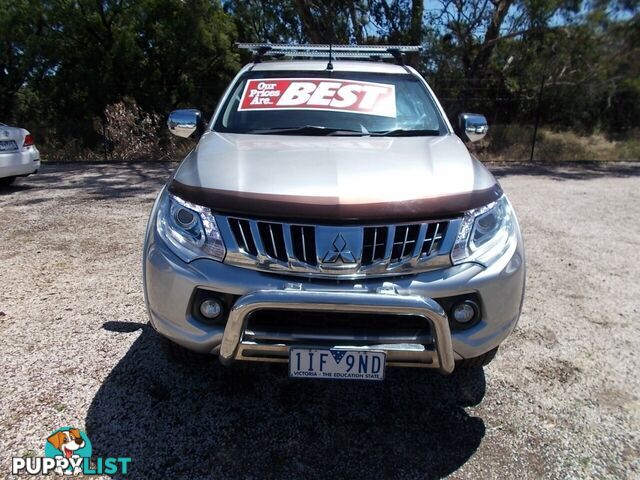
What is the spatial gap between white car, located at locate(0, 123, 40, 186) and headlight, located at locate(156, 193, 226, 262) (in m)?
6.59

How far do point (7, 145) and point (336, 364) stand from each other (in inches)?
298

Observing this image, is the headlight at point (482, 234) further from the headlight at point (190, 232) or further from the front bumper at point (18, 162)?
the front bumper at point (18, 162)

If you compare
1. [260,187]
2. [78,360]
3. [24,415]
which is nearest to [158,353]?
[78,360]

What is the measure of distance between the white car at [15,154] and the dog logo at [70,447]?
654 cm

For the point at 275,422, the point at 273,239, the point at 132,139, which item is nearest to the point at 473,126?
the point at 273,239

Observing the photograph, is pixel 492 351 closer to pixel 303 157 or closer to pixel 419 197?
pixel 419 197

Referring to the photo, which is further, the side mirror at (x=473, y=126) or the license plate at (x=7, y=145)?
the license plate at (x=7, y=145)

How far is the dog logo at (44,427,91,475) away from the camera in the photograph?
2107mm

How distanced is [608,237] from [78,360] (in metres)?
5.54

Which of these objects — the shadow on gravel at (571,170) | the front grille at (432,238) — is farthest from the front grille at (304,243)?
the shadow on gravel at (571,170)

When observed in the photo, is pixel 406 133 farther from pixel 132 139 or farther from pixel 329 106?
pixel 132 139

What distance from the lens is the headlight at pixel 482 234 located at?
2.14m

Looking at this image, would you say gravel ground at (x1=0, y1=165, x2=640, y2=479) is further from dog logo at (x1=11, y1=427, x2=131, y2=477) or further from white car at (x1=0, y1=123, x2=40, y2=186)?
white car at (x1=0, y1=123, x2=40, y2=186)

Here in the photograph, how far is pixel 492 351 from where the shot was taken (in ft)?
7.77
